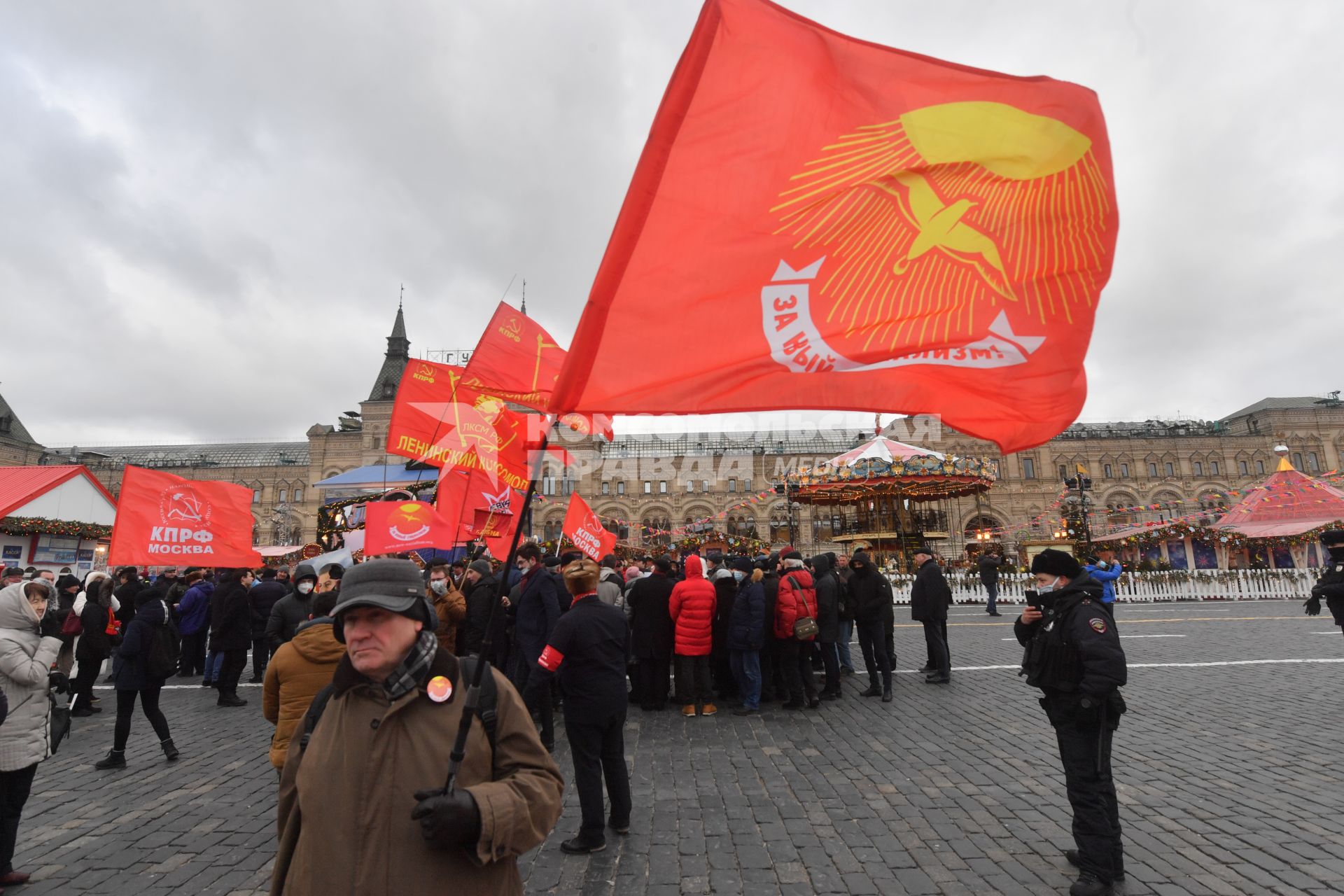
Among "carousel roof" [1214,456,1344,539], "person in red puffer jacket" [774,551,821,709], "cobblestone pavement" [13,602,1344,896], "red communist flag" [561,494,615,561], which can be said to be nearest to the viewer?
"cobblestone pavement" [13,602,1344,896]

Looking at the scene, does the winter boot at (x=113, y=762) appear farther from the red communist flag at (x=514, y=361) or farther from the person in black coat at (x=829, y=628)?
the person in black coat at (x=829, y=628)

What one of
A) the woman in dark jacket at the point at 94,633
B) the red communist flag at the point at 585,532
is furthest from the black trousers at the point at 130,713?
the red communist flag at the point at 585,532

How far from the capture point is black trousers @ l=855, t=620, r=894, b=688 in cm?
808

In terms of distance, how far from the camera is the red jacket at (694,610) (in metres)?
7.47

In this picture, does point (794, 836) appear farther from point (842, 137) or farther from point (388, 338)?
point (388, 338)

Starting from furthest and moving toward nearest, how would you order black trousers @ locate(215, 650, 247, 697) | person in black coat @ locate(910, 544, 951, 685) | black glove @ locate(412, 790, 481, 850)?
1. person in black coat @ locate(910, 544, 951, 685)
2. black trousers @ locate(215, 650, 247, 697)
3. black glove @ locate(412, 790, 481, 850)

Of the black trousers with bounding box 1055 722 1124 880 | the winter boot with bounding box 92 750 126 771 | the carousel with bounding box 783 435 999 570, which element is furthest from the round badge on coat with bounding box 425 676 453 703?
the carousel with bounding box 783 435 999 570

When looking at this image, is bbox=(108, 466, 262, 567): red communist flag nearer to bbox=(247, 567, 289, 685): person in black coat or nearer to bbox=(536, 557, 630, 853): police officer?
bbox=(247, 567, 289, 685): person in black coat

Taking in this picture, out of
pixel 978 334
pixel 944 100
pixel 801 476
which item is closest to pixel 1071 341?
pixel 978 334

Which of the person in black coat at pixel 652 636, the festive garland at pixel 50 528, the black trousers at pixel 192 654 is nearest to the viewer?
the person in black coat at pixel 652 636

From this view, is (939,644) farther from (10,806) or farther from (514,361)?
(10,806)

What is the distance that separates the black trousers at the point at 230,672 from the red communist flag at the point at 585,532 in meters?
4.91

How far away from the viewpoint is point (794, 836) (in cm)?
423

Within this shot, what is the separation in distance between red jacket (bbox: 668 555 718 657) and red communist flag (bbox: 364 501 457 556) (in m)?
3.98
